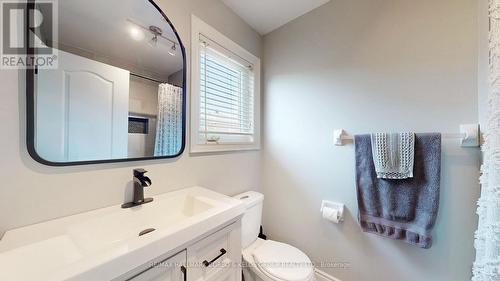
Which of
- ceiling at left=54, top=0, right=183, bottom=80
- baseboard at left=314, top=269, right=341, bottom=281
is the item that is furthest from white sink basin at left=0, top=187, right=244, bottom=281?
baseboard at left=314, top=269, right=341, bottom=281

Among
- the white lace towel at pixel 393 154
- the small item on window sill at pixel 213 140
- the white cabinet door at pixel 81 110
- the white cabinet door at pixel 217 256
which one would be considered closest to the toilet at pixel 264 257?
the white cabinet door at pixel 217 256

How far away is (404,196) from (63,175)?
1732 mm

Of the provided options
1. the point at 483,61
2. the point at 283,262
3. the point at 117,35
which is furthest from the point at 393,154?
the point at 117,35

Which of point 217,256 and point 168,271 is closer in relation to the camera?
point 168,271

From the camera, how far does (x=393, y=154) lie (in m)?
1.11

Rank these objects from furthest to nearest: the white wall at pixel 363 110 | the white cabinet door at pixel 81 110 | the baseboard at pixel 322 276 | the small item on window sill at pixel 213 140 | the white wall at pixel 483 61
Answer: the baseboard at pixel 322 276 → the small item on window sill at pixel 213 140 → the white wall at pixel 363 110 → the white wall at pixel 483 61 → the white cabinet door at pixel 81 110

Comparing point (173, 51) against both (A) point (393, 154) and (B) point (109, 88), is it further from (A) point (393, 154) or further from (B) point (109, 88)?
(A) point (393, 154)

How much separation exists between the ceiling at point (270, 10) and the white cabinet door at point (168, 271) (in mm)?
1726

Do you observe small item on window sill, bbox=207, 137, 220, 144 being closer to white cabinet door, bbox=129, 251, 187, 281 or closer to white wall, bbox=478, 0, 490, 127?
white cabinet door, bbox=129, 251, 187, 281

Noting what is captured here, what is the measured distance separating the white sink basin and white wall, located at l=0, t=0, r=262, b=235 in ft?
0.17

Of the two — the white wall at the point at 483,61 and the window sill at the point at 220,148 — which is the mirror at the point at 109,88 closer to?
the window sill at the point at 220,148

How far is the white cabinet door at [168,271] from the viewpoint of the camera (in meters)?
0.59

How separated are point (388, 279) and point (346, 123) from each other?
108 cm

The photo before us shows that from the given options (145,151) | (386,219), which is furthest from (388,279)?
(145,151)
